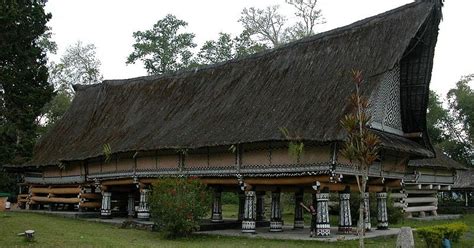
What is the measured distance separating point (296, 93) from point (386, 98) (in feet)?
10.4

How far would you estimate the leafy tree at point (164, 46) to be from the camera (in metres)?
48.7

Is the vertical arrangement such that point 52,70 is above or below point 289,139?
above

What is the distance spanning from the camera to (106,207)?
2558 cm

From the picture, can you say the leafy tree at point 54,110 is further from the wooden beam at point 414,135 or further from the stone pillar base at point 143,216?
the wooden beam at point 414,135

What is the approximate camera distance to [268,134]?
17859mm

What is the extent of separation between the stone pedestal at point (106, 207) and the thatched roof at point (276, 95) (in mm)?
2102

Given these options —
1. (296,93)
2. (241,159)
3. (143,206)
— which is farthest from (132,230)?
(296,93)

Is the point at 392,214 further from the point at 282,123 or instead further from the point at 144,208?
the point at 144,208

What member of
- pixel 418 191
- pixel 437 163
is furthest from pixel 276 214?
pixel 437 163

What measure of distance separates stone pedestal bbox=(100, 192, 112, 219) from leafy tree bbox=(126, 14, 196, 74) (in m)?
23.9

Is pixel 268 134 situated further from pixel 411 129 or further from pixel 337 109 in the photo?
pixel 411 129

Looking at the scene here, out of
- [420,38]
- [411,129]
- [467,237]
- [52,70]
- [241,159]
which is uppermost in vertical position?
[52,70]

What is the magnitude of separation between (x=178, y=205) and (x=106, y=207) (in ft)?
30.1

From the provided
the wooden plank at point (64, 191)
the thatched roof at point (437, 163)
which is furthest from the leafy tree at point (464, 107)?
the wooden plank at point (64, 191)
